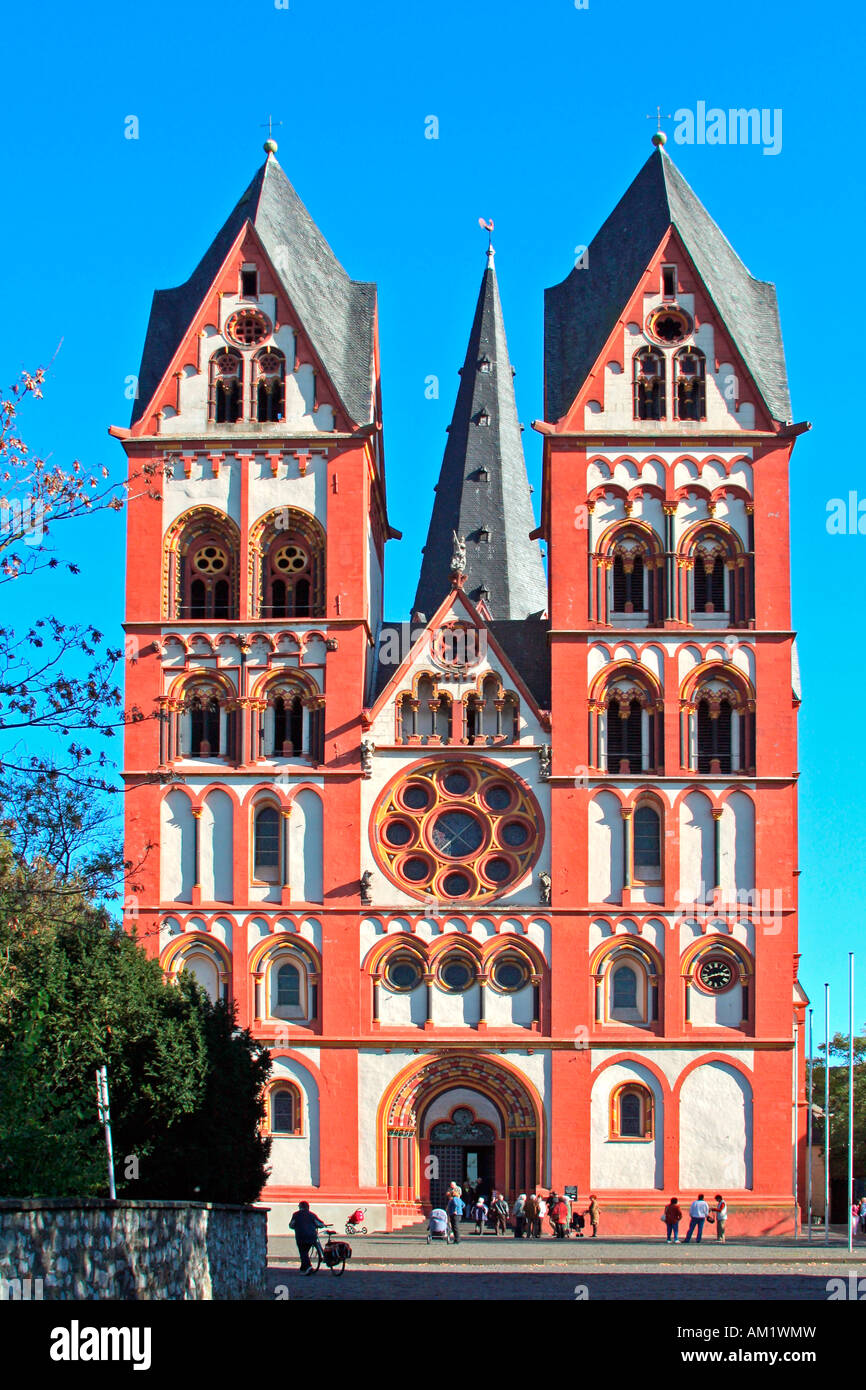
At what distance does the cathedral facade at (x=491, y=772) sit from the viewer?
182 ft

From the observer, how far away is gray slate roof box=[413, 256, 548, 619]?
225 ft

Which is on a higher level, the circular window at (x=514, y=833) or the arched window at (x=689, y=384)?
the arched window at (x=689, y=384)

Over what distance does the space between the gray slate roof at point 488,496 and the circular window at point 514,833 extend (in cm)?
1173

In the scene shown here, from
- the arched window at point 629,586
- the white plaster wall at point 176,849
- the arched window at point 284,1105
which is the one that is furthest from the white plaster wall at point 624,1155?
the arched window at point 629,586

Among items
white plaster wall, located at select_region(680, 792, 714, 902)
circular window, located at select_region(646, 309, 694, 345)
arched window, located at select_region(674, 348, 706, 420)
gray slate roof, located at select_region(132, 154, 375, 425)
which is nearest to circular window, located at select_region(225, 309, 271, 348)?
gray slate roof, located at select_region(132, 154, 375, 425)

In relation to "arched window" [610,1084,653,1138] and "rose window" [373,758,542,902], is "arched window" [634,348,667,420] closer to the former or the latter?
"rose window" [373,758,542,902]

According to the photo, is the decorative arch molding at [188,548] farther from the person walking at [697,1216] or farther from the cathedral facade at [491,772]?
the person walking at [697,1216]

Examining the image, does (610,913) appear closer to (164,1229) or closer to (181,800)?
(181,800)

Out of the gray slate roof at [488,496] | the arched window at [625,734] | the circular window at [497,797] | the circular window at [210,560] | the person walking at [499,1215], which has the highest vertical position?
the gray slate roof at [488,496]

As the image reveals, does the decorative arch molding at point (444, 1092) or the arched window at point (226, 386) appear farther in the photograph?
the arched window at point (226, 386)

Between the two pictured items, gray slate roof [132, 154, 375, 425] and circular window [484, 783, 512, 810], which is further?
gray slate roof [132, 154, 375, 425]

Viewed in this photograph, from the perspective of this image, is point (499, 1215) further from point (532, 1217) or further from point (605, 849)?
point (605, 849)

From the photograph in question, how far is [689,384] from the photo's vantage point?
2359 inches

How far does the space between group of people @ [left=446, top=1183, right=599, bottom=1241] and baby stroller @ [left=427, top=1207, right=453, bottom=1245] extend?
1.74 ft
